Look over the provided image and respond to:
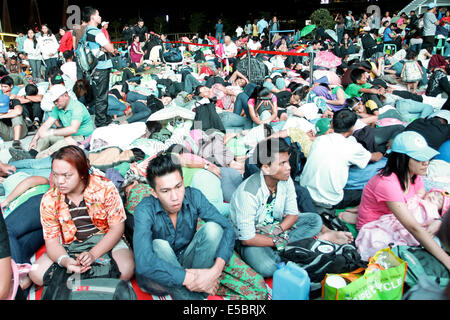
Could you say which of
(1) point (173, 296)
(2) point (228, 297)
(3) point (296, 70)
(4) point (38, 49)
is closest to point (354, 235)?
(2) point (228, 297)

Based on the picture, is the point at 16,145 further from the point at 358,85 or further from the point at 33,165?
the point at 358,85

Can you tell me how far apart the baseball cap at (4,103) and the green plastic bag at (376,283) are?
511 centimetres

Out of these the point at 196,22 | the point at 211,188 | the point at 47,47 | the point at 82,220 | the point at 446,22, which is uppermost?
the point at 196,22

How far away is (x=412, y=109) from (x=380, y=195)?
3645 mm

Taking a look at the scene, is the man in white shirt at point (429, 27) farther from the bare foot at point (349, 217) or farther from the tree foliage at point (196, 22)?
the tree foliage at point (196, 22)

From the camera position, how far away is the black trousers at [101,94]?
533cm

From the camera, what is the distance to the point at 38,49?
905cm

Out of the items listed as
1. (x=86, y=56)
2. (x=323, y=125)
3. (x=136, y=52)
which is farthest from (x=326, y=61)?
(x=136, y=52)

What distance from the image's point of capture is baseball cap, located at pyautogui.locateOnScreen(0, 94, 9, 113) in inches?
199

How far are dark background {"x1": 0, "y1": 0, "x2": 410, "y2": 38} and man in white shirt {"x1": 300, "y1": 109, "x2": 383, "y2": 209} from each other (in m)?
18.5

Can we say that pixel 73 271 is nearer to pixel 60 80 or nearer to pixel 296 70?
pixel 60 80

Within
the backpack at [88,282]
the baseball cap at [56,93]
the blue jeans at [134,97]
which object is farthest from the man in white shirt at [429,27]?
the backpack at [88,282]

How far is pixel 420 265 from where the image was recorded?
2.13m

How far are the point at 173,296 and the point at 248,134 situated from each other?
263 centimetres
